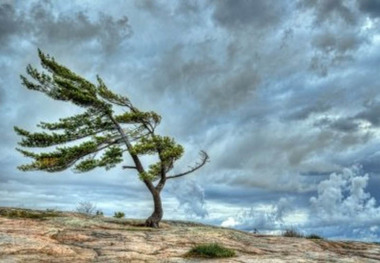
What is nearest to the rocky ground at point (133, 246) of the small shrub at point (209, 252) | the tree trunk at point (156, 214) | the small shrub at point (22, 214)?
the small shrub at point (209, 252)

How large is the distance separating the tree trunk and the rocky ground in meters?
4.49

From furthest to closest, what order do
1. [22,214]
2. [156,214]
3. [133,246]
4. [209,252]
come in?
[156,214] < [22,214] < [133,246] < [209,252]

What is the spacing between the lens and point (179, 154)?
30.3 metres

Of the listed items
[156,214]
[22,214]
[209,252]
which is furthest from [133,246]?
[22,214]

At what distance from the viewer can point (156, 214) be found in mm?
29641

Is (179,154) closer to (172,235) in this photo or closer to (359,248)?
(172,235)

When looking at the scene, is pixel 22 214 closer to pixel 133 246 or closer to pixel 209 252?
pixel 133 246

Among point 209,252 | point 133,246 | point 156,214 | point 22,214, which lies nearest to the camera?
point 209,252

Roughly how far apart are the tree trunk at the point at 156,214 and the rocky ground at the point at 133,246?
14.7ft

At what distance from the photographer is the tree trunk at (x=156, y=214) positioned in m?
29.0

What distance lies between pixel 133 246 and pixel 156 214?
12654mm

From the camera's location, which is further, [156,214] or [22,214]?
[156,214]

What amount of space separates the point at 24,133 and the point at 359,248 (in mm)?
22004

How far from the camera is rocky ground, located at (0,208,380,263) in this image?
582 inches
